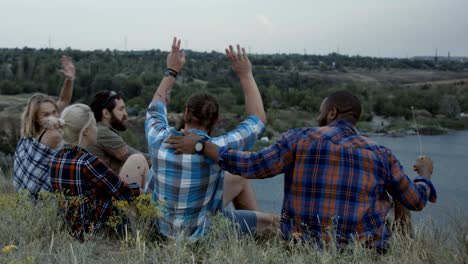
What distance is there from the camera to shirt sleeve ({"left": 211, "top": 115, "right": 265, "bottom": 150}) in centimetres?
337

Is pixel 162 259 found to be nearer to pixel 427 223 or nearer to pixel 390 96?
pixel 427 223

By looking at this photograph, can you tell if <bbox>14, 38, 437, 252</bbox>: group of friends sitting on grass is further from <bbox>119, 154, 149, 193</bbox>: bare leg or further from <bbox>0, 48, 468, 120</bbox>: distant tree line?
<bbox>0, 48, 468, 120</bbox>: distant tree line

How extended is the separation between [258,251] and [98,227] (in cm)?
101

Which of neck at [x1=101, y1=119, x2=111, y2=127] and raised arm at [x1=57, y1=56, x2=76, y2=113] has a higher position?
raised arm at [x1=57, y1=56, x2=76, y2=113]

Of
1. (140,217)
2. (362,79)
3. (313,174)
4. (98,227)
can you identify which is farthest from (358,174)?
(362,79)

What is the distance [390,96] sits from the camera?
33.6 meters

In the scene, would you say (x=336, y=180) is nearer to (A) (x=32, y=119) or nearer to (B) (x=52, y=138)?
(B) (x=52, y=138)

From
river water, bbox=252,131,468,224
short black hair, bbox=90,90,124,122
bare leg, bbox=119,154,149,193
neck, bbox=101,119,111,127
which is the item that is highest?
short black hair, bbox=90,90,124,122

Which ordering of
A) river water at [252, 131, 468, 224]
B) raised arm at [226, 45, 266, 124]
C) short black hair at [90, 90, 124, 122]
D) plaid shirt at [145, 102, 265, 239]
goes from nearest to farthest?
plaid shirt at [145, 102, 265, 239]
raised arm at [226, 45, 266, 124]
river water at [252, 131, 468, 224]
short black hair at [90, 90, 124, 122]

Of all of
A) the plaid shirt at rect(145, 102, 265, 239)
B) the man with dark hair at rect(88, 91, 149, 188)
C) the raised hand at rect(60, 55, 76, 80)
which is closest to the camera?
the plaid shirt at rect(145, 102, 265, 239)

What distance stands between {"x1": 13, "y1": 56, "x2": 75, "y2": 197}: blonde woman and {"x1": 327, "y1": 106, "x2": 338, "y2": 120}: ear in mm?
1744

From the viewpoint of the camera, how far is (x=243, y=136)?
347 cm

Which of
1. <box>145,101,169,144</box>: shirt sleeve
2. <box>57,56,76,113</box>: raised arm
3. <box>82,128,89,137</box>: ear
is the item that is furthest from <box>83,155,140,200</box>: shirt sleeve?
<box>57,56,76,113</box>: raised arm

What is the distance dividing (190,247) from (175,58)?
51.4 inches
